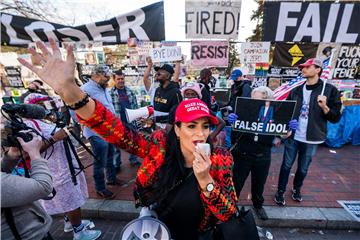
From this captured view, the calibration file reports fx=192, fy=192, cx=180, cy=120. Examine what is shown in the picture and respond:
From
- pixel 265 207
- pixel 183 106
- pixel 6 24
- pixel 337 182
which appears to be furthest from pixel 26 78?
pixel 337 182

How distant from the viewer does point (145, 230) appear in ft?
4.52

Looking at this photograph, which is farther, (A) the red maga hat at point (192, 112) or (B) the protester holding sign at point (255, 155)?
(B) the protester holding sign at point (255, 155)

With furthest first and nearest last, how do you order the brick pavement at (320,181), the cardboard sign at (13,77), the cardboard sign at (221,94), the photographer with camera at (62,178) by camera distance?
the cardboard sign at (221,94) < the cardboard sign at (13,77) < the brick pavement at (320,181) < the photographer with camera at (62,178)

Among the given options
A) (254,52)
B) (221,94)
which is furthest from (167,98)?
(221,94)

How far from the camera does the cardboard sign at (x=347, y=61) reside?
5.32 metres

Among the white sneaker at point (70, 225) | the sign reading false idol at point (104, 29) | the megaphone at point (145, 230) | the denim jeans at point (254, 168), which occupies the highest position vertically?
the sign reading false idol at point (104, 29)

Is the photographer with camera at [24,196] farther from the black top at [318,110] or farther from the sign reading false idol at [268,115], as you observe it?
the black top at [318,110]

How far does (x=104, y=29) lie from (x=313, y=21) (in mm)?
5048

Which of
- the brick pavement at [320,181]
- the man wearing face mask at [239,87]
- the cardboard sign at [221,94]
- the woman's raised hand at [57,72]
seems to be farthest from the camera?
the cardboard sign at [221,94]

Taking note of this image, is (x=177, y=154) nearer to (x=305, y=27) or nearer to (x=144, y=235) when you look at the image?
(x=144, y=235)

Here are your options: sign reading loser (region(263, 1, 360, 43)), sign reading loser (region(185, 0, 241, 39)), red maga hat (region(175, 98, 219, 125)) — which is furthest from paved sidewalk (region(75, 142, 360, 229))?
sign reading loser (region(185, 0, 241, 39))

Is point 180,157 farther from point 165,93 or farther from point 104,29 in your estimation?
point 104,29

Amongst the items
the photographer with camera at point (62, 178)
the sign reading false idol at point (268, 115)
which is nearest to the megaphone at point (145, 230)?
the photographer with camera at point (62, 178)

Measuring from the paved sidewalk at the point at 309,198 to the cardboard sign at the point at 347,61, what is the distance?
2.51 meters
